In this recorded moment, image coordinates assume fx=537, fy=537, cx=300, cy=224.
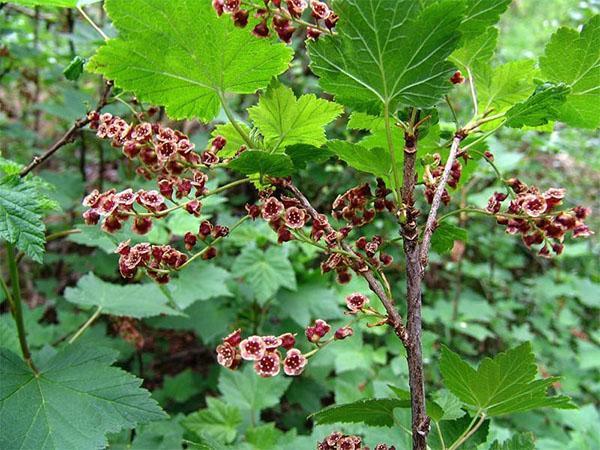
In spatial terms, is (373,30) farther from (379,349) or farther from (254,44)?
(379,349)

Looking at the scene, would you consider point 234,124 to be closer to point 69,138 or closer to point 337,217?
point 337,217

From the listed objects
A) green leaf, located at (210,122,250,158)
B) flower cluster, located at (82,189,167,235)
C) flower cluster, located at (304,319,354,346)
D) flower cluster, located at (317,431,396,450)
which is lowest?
flower cluster, located at (317,431,396,450)

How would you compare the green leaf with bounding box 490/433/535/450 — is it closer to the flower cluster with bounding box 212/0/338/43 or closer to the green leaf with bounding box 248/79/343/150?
the green leaf with bounding box 248/79/343/150

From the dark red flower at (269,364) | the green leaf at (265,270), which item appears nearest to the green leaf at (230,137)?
the dark red flower at (269,364)

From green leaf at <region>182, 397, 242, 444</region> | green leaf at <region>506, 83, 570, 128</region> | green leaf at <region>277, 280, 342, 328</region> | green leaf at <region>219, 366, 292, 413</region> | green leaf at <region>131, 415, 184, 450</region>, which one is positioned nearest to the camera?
green leaf at <region>506, 83, 570, 128</region>

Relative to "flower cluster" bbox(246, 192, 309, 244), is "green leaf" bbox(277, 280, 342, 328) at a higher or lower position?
lower

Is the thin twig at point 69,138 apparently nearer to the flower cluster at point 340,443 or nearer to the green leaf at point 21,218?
the green leaf at point 21,218

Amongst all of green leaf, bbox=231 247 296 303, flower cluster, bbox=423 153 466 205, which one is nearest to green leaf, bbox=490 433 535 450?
flower cluster, bbox=423 153 466 205
